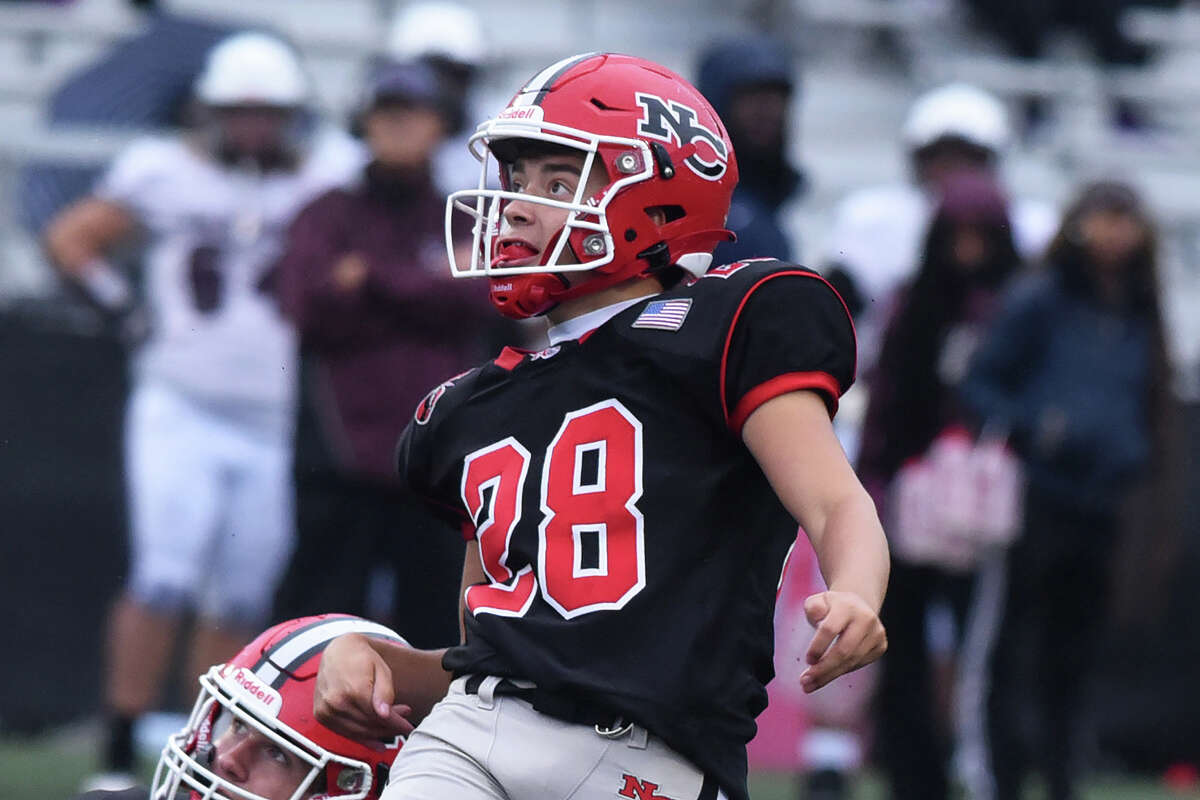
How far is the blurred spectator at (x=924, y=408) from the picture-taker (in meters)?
5.38

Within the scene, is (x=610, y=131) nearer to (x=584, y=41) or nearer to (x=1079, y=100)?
(x=584, y=41)

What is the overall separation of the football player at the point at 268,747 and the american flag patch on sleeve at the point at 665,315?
0.58 meters

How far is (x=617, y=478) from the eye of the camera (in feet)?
8.11

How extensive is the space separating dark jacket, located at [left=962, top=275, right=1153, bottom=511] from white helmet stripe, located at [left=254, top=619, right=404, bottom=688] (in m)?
2.85

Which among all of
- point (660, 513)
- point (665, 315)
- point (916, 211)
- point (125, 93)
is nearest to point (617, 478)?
point (660, 513)

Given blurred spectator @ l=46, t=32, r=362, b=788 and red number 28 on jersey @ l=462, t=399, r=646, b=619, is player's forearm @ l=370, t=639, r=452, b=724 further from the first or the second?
blurred spectator @ l=46, t=32, r=362, b=788

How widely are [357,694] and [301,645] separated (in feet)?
1.10

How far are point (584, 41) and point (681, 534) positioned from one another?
7.26 m

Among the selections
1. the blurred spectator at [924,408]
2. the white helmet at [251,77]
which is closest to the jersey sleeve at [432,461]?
the blurred spectator at [924,408]

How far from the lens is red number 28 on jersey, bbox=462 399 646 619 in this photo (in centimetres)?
245

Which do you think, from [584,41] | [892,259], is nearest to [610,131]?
[892,259]

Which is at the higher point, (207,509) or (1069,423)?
(1069,423)

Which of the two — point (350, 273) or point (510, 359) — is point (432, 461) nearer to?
point (510, 359)

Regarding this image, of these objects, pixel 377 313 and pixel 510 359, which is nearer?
pixel 510 359
